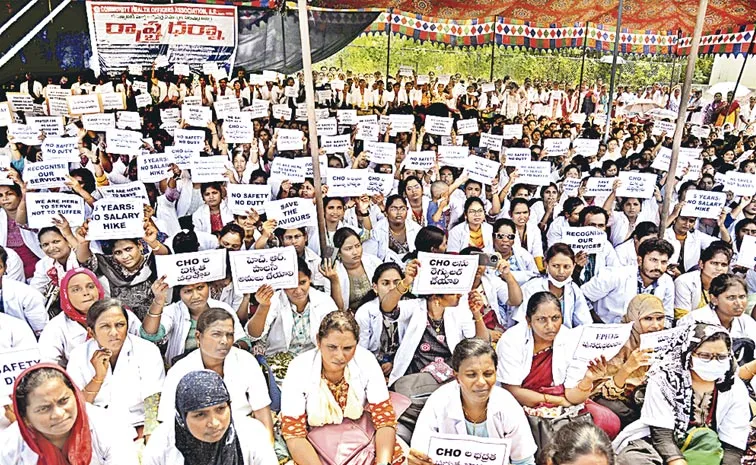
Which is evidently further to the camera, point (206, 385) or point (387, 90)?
point (387, 90)

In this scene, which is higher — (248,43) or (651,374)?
(248,43)

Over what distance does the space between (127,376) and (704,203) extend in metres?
4.19

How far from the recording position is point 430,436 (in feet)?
7.56

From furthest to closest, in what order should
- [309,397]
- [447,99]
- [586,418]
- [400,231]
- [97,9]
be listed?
[447,99], [97,9], [400,231], [586,418], [309,397]

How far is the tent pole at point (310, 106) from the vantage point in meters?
3.89

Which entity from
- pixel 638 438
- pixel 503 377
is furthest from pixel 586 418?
pixel 503 377

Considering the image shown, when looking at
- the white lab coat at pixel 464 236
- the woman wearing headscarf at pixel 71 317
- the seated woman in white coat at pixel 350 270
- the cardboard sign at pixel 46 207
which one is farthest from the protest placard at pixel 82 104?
the white lab coat at pixel 464 236

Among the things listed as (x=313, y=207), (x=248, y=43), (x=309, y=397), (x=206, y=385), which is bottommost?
(x=309, y=397)

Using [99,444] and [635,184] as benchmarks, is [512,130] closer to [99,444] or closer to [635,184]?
[635,184]

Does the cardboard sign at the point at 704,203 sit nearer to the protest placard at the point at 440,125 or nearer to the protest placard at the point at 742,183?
the protest placard at the point at 742,183

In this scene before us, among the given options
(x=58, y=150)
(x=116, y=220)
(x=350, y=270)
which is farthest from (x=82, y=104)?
(x=350, y=270)

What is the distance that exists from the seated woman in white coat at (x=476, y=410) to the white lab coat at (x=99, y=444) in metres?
1.15

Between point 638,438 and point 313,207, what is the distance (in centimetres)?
237

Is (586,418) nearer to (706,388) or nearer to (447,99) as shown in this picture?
(706,388)
